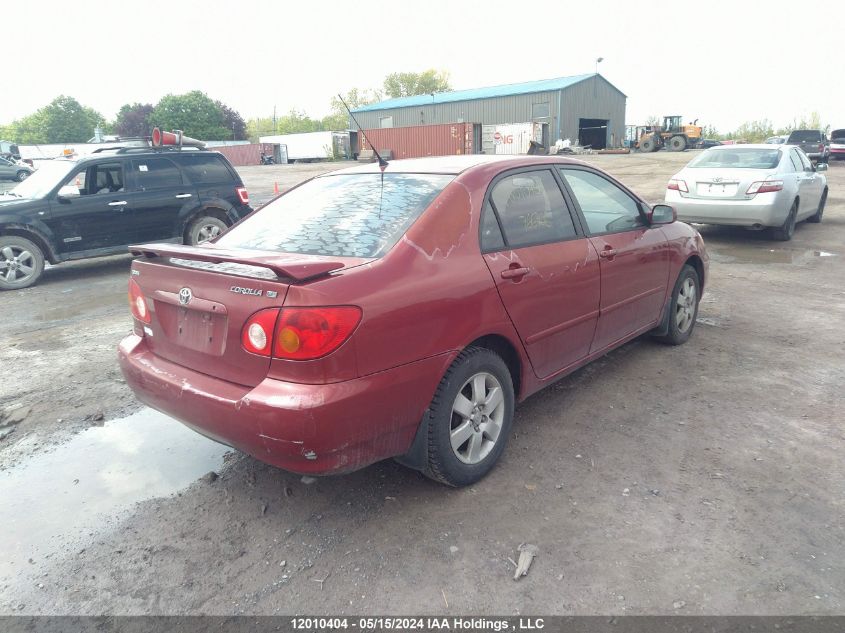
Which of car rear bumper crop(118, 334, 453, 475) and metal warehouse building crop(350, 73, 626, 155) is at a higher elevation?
metal warehouse building crop(350, 73, 626, 155)

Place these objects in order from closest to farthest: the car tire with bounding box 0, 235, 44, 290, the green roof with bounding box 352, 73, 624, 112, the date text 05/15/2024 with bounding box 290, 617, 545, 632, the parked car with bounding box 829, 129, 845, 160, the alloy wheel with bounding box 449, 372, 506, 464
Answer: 1. the date text 05/15/2024 with bounding box 290, 617, 545, 632
2. the alloy wheel with bounding box 449, 372, 506, 464
3. the car tire with bounding box 0, 235, 44, 290
4. the parked car with bounding box 829, 129, 845, 160
5. the green roof with bounding box 352, 73, 624, 112

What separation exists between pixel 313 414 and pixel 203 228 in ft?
26.2

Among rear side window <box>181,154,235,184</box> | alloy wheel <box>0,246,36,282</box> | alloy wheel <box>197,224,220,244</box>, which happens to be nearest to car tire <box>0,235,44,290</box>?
alloy wheel <box>0,246,36,282</box>

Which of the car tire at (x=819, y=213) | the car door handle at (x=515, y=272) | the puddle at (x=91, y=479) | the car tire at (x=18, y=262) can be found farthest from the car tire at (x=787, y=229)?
the car tire at (x=18, y=262)

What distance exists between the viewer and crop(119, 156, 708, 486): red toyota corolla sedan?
2541 millimetres

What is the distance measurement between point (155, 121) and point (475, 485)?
278 ft

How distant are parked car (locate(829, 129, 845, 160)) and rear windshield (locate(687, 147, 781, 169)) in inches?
916

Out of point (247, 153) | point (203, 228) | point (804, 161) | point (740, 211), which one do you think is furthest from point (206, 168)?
point (247, 153)

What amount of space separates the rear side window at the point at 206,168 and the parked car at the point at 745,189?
7.28 meters

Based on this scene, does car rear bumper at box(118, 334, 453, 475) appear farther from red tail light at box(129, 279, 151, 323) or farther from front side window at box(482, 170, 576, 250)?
front side window at box(482, 170, 576, 250)

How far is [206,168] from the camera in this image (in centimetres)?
980

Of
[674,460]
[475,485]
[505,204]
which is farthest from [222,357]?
[674,460]

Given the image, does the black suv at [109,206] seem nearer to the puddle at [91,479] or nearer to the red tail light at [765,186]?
the puddle at [91,479]

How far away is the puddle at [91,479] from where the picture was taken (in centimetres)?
295
